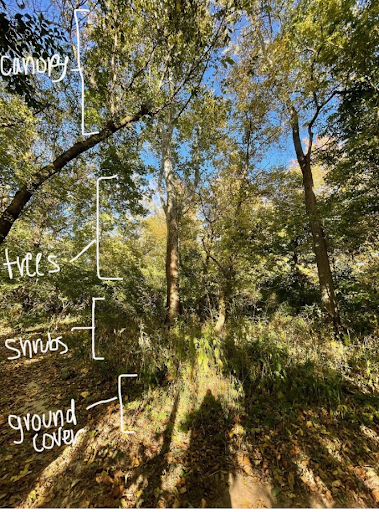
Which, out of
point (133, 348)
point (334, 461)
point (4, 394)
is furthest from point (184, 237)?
point (334, 461)

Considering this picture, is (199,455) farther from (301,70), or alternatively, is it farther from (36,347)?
(301,70)

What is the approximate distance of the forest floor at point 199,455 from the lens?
1.77 metres

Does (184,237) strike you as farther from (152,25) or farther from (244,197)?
(152,25)

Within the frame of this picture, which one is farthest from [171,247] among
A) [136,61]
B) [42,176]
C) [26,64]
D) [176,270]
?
[26,64]

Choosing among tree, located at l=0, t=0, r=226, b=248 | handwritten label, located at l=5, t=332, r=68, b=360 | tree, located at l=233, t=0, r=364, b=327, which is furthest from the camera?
tree, located at l=233, t=0, r=364, b=327

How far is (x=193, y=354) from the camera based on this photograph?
10.3 feet

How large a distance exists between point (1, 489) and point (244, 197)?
19.9 feet

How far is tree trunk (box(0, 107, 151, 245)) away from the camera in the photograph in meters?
3.11

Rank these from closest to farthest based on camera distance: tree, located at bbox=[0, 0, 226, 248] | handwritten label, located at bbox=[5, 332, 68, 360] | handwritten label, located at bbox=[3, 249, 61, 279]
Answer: handwritten label, located at bbox=[3, 249, 61, 279] → tree, located at bbox=[0, 0, 226, 248] → handwritten label, located at bbox=[5, 332, 68, 360]

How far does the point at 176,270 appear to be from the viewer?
5379 mm

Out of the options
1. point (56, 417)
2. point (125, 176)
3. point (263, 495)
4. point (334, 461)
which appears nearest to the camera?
point (263, 495)

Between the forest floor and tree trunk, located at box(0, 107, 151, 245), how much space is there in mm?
2796

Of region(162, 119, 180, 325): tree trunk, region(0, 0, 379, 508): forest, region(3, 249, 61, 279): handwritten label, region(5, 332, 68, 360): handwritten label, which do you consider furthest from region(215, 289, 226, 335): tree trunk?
region(3, 249, 61, 279): handwritten label

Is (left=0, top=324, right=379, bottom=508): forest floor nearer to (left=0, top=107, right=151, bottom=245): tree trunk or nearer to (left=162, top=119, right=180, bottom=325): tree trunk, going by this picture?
(left=162, top=119, right=180, bottom=325): tree trunk
